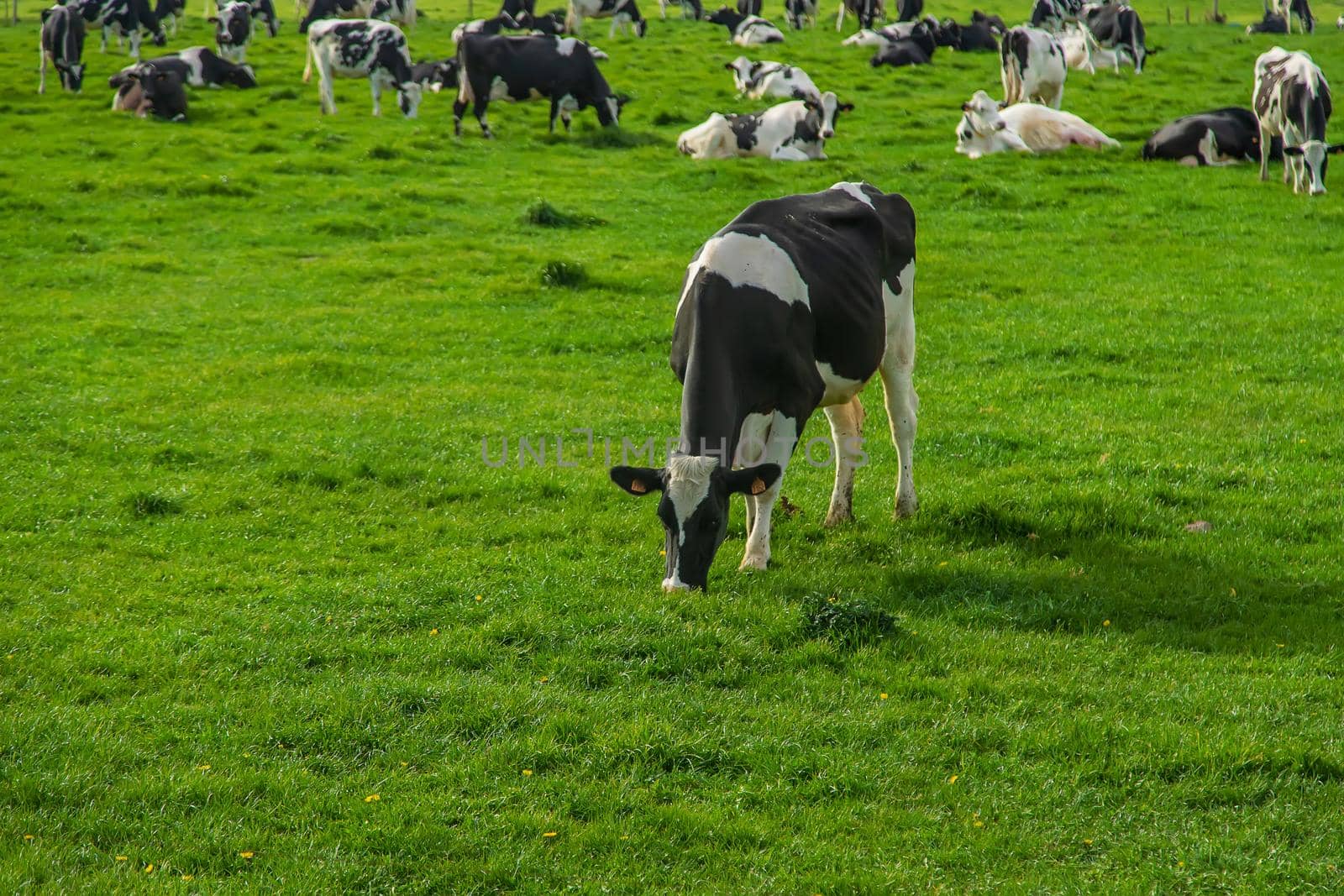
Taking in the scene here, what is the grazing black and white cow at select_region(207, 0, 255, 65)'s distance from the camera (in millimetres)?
34281

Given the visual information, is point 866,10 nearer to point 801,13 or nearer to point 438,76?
point 801,13

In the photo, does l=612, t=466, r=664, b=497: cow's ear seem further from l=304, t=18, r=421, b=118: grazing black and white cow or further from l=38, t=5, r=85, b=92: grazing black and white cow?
l=38, t=5, r=85, b=92: grazing black and white cow

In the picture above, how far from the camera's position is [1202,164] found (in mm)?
21953

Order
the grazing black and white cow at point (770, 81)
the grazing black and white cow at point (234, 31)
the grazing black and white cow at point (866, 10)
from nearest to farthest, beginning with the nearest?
1. the grazing black and white cow at point (770, 81)
2. the grazing black and white cow at point (234, 31)
3. the grazing black and white cow at point (866, 10)

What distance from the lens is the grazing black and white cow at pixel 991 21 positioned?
136 ft

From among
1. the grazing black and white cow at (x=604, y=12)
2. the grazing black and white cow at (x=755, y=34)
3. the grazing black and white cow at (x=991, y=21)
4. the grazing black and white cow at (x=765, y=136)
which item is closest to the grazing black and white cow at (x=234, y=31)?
the grazing black and white cow at (x=604, y=12)

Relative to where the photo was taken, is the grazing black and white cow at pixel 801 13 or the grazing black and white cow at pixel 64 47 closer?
the grazing black and white cow at pixel 64 47

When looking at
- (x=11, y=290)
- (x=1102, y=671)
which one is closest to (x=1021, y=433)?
(x=1102, y=671)

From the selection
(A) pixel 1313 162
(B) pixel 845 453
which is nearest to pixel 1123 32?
(A) pixel 1313 162

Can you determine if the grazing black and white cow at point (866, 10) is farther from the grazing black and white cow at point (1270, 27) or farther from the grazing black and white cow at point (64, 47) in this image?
the grazing black and white cow at point (64, 47)

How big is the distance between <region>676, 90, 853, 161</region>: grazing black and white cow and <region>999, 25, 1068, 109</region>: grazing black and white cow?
208 inches

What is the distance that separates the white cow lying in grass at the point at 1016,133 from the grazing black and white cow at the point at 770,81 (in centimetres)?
500

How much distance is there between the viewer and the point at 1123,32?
1339 inches

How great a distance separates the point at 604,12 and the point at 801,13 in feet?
27.2
